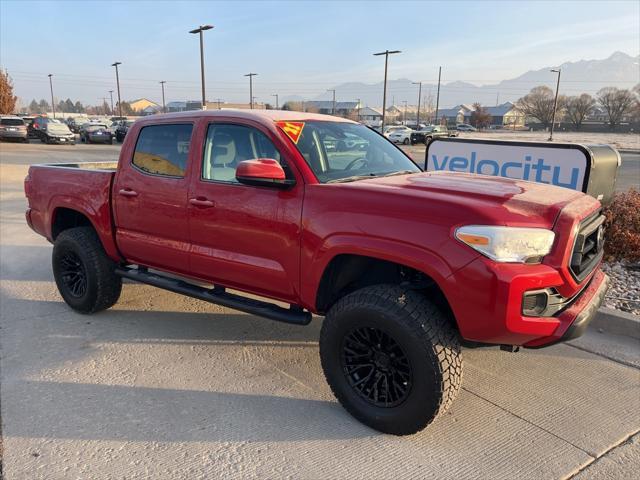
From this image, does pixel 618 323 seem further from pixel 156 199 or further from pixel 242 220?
pixel 156 199

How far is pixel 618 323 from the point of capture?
4.36 metres

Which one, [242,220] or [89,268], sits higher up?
[242,220]

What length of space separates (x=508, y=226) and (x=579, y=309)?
26.6 inches

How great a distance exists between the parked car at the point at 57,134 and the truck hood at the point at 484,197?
106ft

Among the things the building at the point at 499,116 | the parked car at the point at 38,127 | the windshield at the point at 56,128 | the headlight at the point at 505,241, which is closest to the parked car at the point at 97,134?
the windshield at the point at 56,128

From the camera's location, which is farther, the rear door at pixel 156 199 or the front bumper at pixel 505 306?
the rear door at pixel 156 199

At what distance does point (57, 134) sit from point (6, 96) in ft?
72.1

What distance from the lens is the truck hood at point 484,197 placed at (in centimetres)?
261

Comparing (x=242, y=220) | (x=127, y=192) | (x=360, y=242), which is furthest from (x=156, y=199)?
(x=360, y=242)

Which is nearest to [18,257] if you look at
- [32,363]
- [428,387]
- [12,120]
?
[32,363]

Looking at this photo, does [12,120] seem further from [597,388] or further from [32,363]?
[597,388]

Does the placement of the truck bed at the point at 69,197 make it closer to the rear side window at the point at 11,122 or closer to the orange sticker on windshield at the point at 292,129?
the orange sticker on windshield at the point at 292,129

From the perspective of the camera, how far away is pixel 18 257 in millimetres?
6777

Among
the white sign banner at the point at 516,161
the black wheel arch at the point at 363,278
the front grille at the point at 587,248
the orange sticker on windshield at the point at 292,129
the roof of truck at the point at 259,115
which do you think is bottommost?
the black wheel arch at the point at 363,278
